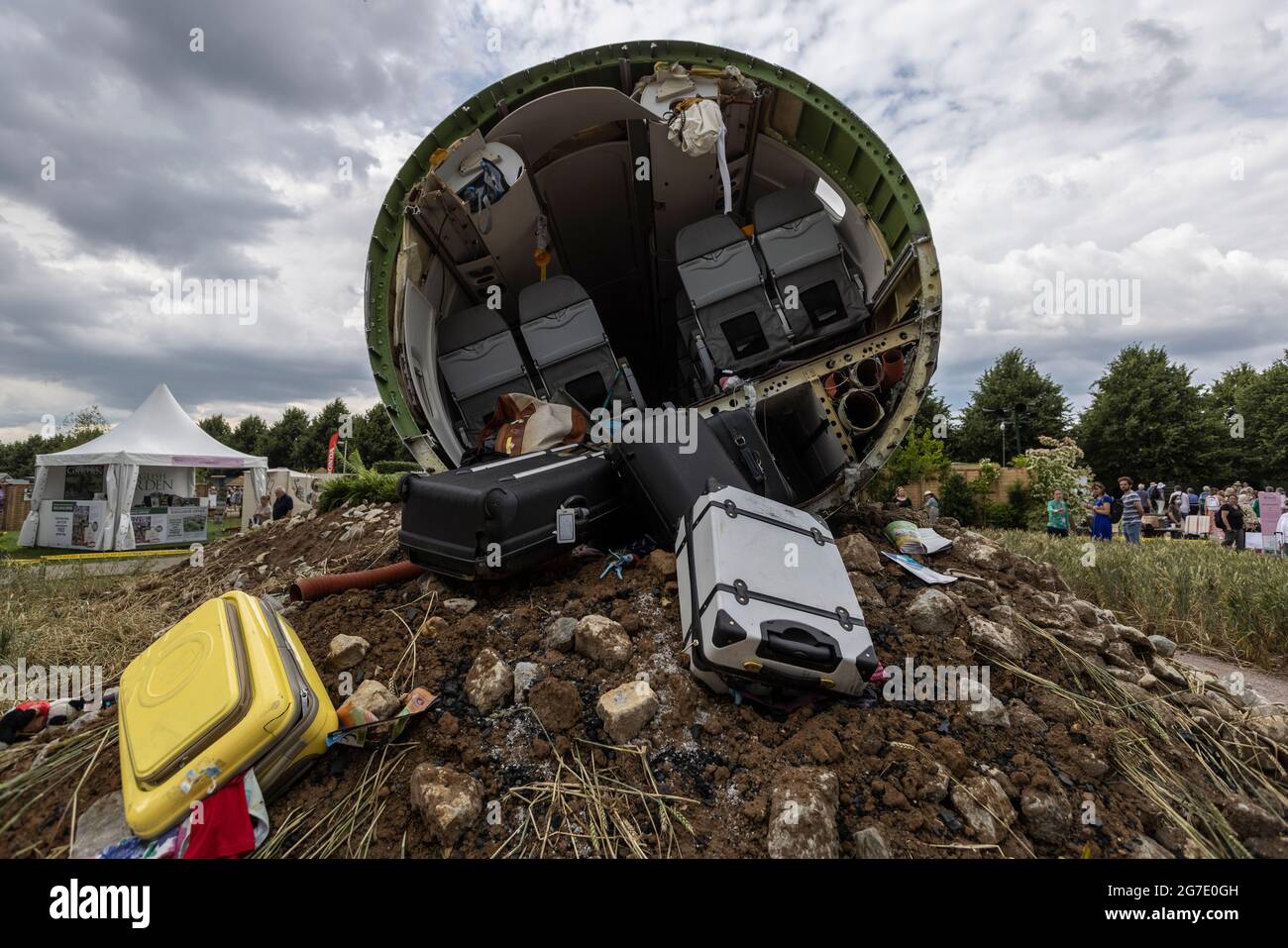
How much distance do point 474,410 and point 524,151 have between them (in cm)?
196

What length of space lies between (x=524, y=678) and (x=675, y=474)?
1.19 metres

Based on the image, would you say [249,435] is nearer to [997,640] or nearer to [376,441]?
[376,441]

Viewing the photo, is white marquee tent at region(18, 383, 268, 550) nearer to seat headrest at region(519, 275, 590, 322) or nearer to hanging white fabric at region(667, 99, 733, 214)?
seat headrest at region(519, 275, 590, 322)

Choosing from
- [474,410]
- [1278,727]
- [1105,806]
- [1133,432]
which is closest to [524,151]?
[474,410]

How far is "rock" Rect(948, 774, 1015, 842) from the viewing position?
1.85m

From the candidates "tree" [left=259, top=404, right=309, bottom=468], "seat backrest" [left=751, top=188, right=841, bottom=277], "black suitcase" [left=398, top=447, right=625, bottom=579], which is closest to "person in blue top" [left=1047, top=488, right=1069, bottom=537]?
"seat backrest" [left=751, top=188, right=841, bottom=277]

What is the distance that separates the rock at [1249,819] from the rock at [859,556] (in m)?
1.48

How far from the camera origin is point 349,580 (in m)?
3.24

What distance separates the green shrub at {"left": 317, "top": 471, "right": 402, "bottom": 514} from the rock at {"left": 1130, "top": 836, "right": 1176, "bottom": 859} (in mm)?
6348

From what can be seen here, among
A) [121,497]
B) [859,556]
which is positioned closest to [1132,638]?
[859,556]

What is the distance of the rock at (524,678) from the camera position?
2.31m

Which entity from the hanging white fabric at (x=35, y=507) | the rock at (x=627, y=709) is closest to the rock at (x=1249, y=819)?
the rock at (x=627, y=709)

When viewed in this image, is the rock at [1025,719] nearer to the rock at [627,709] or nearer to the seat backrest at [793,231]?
the rock at [627,709]
